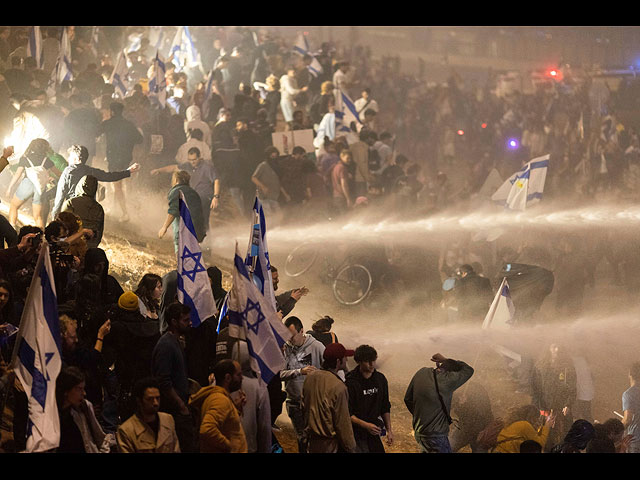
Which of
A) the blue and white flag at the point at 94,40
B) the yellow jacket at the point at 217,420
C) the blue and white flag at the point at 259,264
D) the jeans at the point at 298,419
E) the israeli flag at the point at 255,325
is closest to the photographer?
the yellow jacket at the point at 217,420

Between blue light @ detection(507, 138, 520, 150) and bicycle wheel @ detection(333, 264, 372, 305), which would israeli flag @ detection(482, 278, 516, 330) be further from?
blue light @ detection(507, 138, 520, 150)

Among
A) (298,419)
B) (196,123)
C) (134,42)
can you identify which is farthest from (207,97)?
(298,419)

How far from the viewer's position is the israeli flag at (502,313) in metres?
16.2

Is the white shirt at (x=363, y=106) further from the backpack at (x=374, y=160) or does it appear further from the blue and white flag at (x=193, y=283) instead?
the blue and white flag at (x=193, y=283)

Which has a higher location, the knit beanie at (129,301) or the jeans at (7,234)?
the jeans at (7,234)

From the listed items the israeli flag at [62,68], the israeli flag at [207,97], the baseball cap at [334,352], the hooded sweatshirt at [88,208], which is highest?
the israeli flag at [62,68]

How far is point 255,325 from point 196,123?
8.36m

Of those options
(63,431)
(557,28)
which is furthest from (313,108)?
(63,431)

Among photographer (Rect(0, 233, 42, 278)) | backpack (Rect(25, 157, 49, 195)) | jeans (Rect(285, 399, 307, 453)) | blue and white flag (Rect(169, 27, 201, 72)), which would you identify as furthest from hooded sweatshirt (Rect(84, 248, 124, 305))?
blue and white flag (Rect(169, 27, 201, 72))

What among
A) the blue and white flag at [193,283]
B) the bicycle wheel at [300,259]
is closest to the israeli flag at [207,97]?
the bicycle wheel at [300,259]

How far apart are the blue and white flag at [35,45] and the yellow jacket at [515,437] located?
874 centimetres

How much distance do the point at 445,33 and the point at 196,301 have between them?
34.5ft

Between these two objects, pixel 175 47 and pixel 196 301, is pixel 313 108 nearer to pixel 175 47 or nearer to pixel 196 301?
pixel 175 47

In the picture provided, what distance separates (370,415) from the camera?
398 inches
